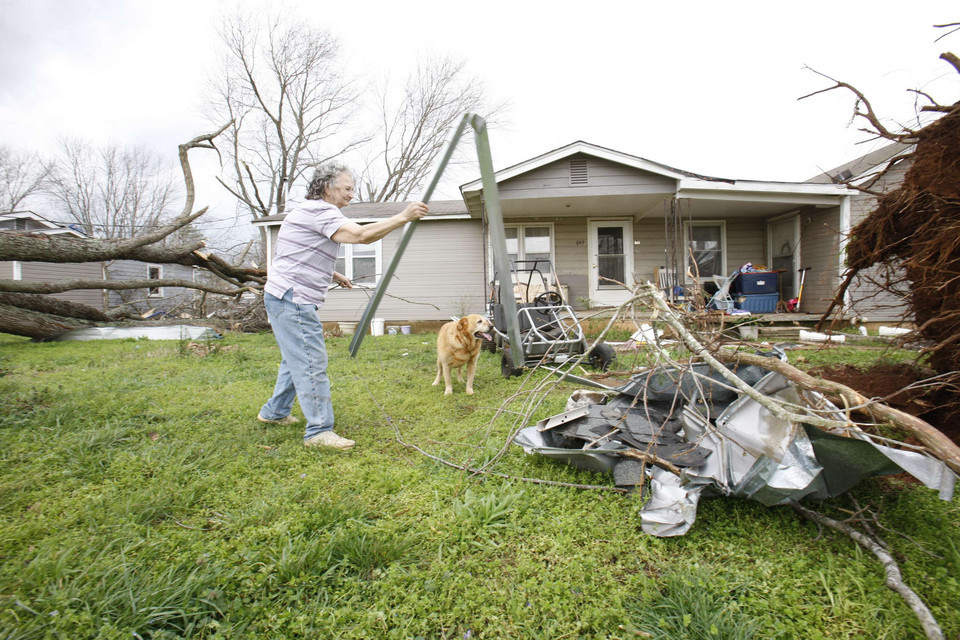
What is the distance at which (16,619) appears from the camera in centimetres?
138

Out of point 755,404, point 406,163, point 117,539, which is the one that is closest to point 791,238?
point 755,404

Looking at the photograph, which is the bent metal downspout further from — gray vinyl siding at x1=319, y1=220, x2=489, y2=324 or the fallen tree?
gray vinyl siding at x1=319, y1=220, x2=489, y2=324

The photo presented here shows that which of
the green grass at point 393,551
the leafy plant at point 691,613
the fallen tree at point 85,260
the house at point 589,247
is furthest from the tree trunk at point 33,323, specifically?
the leafy plant at point 691,613

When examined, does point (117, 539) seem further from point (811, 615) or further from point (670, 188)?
point (670, 188)

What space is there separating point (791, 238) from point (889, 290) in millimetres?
9593

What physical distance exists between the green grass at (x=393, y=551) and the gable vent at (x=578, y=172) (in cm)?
779

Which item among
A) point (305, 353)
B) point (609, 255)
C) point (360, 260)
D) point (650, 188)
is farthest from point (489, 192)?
point (360, 260)

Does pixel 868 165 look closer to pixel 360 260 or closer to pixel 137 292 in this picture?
pixel 360 260

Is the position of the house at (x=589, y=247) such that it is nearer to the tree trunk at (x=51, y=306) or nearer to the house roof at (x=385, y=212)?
the house roof at (x=385, y=212)

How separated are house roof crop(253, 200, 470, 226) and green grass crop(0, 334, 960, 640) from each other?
9223 millimetres

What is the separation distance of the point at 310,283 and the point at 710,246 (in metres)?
11.5

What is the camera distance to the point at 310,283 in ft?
10.1

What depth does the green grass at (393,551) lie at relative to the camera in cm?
148

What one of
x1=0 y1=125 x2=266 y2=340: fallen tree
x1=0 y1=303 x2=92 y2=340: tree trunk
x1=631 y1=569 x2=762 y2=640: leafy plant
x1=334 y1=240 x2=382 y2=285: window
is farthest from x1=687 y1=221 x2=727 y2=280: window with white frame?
x1=0 y1=303 x2=92 y2=340: tree trunk
